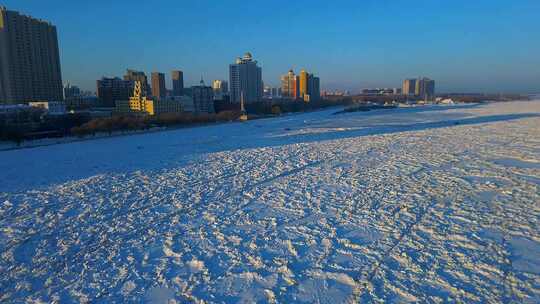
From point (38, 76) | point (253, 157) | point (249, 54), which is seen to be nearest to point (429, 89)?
point (249, 54)

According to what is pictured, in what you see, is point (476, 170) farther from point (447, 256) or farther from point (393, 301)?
point (393, 301)

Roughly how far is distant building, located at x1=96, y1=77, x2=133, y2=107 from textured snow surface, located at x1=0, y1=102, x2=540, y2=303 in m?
54.6

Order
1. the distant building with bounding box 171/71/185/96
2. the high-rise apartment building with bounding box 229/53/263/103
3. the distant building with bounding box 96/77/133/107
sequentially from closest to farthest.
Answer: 1. the distant building with bounding box 96/77/133/107
2. the high-rise apartment building with bounding box 229/53/263/103
3. the distant building with bounding box 171/71/185/96

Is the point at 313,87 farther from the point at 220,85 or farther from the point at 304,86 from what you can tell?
the point at 220,85

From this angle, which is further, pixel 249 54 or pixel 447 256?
pixel 249 54

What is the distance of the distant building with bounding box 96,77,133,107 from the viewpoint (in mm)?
56062

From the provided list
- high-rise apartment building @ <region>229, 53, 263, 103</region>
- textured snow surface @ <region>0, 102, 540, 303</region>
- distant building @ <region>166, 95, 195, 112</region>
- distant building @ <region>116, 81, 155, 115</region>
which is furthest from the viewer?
high-rise apartment building @ <region>229, 53, 263, 103</region>

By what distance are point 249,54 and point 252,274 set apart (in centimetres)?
7735

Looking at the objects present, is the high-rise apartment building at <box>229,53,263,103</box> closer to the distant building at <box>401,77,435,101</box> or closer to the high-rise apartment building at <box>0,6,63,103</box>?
the high-rise apartment building at <box>0,6,63,103</box>

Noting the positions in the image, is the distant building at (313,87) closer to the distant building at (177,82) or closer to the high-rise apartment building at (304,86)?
the high-rise apartment building at (304,86)

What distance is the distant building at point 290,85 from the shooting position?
8618 cm

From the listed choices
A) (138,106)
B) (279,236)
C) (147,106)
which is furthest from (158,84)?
(279,236)

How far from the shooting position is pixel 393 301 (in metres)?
2.41

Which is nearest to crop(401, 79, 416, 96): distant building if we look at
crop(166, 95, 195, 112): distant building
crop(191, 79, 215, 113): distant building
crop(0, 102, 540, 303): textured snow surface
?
crop(191, 79, 215, 113): distant building
